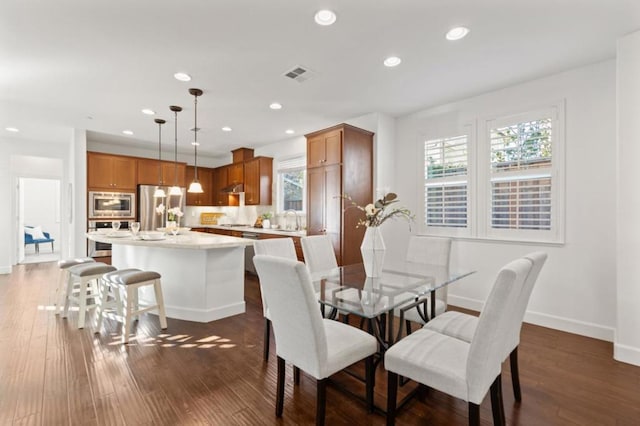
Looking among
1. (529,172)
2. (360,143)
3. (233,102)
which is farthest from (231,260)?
(529,172)

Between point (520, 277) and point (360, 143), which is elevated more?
point (360, 143)

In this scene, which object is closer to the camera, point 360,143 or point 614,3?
point 614,3

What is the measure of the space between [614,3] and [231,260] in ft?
13.2

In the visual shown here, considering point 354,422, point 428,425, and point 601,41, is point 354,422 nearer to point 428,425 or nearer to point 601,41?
point 428,425

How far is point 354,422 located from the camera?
1758 millimetres

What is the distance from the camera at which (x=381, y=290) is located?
2.03m

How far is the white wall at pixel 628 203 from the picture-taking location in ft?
8.05

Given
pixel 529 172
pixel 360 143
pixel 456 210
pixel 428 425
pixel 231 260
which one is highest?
pixel 360 143

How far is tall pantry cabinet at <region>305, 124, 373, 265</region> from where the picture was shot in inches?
159

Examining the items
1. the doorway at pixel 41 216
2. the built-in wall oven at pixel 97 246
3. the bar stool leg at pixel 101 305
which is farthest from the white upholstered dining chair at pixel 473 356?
the doorway at pixel 41 216

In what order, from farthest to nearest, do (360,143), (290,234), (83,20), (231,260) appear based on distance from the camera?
1. (290,234)
2. (360,143)
3. (231,260)
4. (83,20)

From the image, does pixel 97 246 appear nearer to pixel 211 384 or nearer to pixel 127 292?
pixel 127 292

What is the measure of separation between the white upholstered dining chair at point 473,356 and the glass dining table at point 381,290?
0.22m

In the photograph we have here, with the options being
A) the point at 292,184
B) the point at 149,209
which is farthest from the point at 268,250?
the point at 149,209
